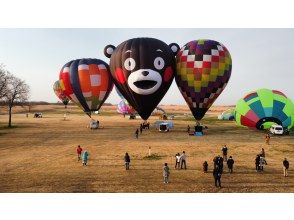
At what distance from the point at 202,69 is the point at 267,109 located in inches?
470

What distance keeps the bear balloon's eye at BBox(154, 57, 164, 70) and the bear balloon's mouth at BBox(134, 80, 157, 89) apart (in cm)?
102

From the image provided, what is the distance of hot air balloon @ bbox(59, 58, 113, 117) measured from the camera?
27.3 meters

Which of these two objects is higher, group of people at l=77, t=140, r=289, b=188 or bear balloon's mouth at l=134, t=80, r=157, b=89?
bear balloon's mouth at l=134, t=80, r=157, b=89

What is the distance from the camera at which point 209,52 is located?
Result: 25.3m

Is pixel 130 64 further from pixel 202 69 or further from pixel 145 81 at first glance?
pixel 202 69

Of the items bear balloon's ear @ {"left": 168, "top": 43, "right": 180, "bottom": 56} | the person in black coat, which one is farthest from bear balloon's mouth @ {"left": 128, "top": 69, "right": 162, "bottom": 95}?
the person in black coat

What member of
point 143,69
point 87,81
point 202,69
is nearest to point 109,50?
point 87,81

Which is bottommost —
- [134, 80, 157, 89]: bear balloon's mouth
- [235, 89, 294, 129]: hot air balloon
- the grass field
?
the grass field

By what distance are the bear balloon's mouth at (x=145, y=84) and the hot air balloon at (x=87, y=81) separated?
5622 millimetres

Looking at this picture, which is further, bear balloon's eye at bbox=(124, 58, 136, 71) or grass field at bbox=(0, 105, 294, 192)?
bear balloon's eye at bbox=(124, 58, 136, 71)

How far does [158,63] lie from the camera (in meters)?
22.6

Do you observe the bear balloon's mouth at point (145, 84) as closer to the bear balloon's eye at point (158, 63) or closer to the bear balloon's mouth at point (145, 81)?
the bear balloon's mouth at point (145, 81)

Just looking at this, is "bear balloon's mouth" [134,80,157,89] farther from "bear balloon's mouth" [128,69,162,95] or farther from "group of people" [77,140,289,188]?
"group of people" [77,140,289,188]

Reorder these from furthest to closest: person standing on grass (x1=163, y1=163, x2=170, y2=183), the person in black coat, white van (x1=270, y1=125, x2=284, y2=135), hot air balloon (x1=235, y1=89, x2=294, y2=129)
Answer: white van (x1=270, y1=125, x2=284, y2=135), hot air balloon (x1=235, y1=89, x2=294, y2=129), person standing on grass (x1=163, y1=163, x2=170, y2=183), the person in black coat
